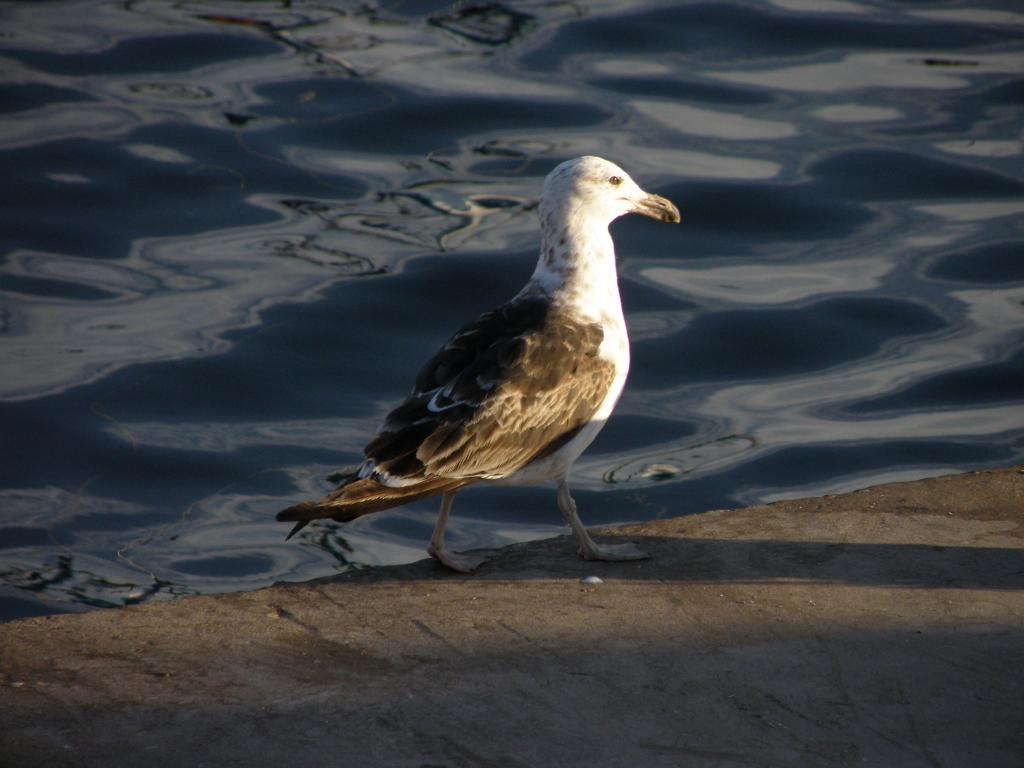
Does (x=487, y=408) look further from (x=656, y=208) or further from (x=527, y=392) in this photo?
(x=656, y=208)

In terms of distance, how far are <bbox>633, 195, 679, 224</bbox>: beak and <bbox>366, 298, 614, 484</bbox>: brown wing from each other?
83 centimetres

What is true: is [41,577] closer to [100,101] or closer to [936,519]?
[936,519]

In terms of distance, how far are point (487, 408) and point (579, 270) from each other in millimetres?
866

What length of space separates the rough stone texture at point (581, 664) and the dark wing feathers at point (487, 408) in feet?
1.08

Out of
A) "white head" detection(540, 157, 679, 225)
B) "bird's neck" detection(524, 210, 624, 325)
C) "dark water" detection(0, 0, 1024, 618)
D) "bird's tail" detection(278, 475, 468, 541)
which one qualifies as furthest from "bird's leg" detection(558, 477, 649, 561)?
"dark water" detection(0, 0, 1024, 618)

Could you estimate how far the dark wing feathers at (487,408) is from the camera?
17.5ft

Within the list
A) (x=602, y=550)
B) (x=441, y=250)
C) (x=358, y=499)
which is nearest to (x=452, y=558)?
(x=358, y=499)

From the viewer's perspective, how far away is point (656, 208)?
259 inches

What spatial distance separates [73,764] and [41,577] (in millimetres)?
4088

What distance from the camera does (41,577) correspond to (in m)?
7.75

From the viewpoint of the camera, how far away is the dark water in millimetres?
8797

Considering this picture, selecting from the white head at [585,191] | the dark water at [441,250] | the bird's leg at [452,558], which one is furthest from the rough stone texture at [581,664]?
the dark water at [441,250]

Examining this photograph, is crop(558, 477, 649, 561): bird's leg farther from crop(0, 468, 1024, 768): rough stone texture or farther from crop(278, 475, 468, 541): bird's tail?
crop(278, 475, 468, 541): bird's tail

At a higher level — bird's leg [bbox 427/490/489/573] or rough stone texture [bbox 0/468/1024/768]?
rough stone texture [bbox 0/468/1024/768]
